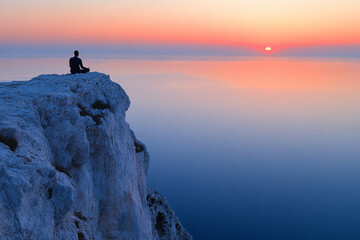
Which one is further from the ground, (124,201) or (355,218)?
(124,201)

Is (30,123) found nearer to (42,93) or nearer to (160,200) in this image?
(42,93)

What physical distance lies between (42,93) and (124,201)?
849cm

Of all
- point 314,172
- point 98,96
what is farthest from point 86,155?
point 314,172

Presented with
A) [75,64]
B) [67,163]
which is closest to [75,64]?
[75,64]

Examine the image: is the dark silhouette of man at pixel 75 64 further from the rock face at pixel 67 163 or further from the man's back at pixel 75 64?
the rock face at pixel 67 163

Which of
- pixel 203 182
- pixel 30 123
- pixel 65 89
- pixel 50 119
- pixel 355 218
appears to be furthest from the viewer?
pixel 203 182

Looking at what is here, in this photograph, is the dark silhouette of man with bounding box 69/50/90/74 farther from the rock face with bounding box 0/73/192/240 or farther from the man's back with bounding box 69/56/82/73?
the rock face with bounding box 0/73/192/240

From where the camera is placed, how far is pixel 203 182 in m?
130

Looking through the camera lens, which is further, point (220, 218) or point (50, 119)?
point (220, 218)

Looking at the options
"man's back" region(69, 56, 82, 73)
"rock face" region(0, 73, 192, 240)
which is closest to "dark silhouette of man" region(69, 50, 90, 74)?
"man's back" region(69, 56, 82, 73)

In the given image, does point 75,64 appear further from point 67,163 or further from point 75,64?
point 67,163

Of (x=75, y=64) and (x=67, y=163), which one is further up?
(x=75, y=64)

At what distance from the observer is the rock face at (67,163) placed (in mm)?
10008

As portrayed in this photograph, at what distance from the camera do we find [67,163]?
15.2m
